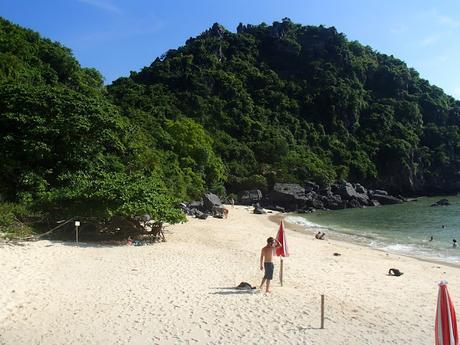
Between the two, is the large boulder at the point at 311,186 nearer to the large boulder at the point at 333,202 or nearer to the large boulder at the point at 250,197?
the large boulder at the point at 333,202

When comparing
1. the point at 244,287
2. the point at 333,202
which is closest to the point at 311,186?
the point at 333,202

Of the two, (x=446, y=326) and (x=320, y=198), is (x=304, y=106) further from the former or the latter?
(x=446, y=326)

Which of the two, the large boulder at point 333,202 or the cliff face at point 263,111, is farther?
the large boulder at point 333,202

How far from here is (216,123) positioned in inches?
3359

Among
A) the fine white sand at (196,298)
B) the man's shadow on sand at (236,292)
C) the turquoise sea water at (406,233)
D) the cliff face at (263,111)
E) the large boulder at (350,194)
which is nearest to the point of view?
the fine white sand at (196,298)

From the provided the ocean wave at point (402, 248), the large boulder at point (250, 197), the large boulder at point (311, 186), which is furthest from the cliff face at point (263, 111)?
the ocean wave at point (402, 248)

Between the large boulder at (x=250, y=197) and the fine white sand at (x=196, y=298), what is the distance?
40.2 meters

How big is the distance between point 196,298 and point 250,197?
1928 inches

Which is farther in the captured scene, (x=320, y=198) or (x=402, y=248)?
(x=320, y=198)

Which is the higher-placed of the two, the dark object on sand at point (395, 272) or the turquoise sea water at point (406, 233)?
the dark object on sand at point (395, 272)

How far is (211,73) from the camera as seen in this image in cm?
9725

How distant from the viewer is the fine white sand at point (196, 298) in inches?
356

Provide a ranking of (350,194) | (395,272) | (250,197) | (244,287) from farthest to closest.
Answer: (350,194), (250,197), (395,272), (244,287)

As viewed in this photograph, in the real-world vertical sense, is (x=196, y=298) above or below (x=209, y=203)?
below
